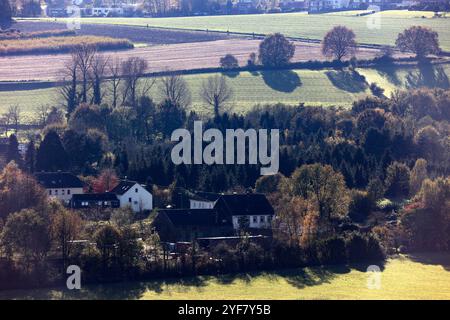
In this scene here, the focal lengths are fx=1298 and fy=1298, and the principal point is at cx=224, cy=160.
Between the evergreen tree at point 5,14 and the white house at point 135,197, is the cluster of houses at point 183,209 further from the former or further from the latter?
the evergreen tree at point 5,14

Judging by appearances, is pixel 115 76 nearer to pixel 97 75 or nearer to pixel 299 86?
pixel 97 75

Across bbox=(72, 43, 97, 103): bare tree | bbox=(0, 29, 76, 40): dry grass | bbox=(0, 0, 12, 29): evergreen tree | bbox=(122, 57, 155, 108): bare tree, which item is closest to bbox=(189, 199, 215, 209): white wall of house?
bbox=(122, 57, 155, 108): bare tree

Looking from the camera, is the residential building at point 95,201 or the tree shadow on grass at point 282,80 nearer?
the residential building at point 95,201

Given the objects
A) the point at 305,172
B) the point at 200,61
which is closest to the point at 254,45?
the point at 200,61

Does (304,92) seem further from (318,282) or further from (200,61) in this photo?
(318,282)

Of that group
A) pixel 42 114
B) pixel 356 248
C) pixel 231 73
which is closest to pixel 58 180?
pixel 356 248

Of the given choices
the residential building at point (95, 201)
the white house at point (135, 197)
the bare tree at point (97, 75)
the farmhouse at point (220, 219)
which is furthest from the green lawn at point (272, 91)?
the farmhouse at point (220, 219)

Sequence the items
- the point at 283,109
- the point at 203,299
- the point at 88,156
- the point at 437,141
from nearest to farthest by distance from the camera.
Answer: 1. the point at 203,299
2. the point at 88,156
3. the point at 437,141
4. the point at 283,109
